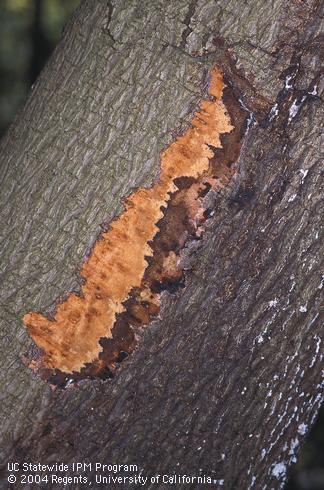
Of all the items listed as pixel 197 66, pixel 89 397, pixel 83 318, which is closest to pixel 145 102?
pixel 197 66

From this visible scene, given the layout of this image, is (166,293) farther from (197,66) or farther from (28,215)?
(197,66)

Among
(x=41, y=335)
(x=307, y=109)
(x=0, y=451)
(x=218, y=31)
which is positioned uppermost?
(x=218, y=31)

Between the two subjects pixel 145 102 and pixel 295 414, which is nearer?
pixel 145 102

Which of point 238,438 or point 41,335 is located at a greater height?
point 41,335
